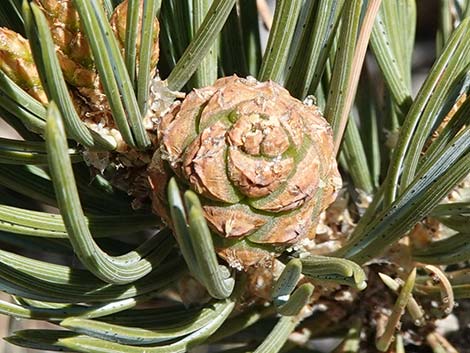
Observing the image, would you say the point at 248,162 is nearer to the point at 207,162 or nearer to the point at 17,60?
the point at 207,162

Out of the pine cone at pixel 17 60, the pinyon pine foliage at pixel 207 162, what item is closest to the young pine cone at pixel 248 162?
the pinyon pine foliage at pixel 207 162

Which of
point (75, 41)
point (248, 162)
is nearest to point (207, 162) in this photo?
point (248, 162)

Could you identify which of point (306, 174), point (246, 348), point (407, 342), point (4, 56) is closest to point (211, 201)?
point (306, 174)

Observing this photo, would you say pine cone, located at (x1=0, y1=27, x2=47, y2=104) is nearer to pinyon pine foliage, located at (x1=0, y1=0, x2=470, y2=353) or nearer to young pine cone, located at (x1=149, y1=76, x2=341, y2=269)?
pinyon pine foliage, located at (x1=0, y1=0, x2=470, y2=353)

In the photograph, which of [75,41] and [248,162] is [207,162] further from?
[75,41]

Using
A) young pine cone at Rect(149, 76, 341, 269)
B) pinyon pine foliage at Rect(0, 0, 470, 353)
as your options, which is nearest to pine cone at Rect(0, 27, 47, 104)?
pinyon pine foliage at Rect(0, 0, 470, 353)

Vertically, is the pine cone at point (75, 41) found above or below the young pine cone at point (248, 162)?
above

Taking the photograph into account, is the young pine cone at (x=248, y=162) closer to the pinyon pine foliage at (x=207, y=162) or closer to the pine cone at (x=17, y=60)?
the pinyon pine foliage at (x=207, y=162)

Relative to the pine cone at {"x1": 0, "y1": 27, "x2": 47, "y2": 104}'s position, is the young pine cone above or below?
below
